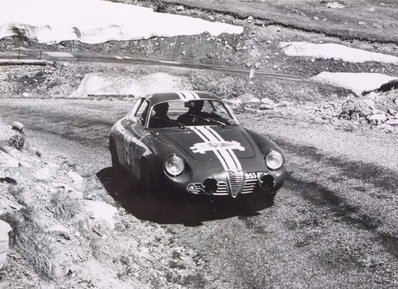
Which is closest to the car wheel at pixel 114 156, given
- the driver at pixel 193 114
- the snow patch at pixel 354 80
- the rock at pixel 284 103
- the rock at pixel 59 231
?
the driver at pixel 193 114

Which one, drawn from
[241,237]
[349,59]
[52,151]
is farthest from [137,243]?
[349,59]

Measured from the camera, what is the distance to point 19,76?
17.0 m

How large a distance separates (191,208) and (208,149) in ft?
2.64

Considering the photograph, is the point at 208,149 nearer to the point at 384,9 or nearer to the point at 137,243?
the point at 137,243

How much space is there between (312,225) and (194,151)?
174cm

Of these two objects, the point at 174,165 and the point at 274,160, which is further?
the point at 274,160

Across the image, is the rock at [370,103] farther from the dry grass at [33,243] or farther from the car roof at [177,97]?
the dry grass at [33,243]

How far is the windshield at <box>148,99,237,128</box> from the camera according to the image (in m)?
6.78

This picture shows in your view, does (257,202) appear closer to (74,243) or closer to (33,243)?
(74,243)

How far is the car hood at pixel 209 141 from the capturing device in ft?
19.2

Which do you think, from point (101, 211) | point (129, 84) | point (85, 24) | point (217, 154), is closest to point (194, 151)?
point (217, 154)

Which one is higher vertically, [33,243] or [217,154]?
[33,243]

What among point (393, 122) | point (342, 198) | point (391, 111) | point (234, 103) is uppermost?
point (342, 198)

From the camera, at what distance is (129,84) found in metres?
17.0
